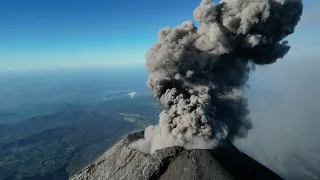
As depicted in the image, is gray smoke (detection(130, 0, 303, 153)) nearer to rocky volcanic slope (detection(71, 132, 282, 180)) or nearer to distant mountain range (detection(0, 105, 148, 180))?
rocky volcanic slope (detection(71, 132, 282, 180))

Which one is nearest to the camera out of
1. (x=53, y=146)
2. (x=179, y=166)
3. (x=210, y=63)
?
(x=179, y=166)

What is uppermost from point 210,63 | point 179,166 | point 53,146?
point 210,63

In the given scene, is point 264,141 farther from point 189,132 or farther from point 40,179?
point 189,132

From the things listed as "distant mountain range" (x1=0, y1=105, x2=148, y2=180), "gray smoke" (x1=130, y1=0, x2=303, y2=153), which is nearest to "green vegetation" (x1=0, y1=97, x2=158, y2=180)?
"distant mountain range" (x1=0, y1=105, x2=148, y2=180)

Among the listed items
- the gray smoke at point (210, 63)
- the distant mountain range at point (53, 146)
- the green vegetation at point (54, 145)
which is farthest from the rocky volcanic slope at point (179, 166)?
the distant mountain range at point (53, 146)

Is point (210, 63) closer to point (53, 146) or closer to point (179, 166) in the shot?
point (179, 166)

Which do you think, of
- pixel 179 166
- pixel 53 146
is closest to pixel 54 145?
pixel 53 146
